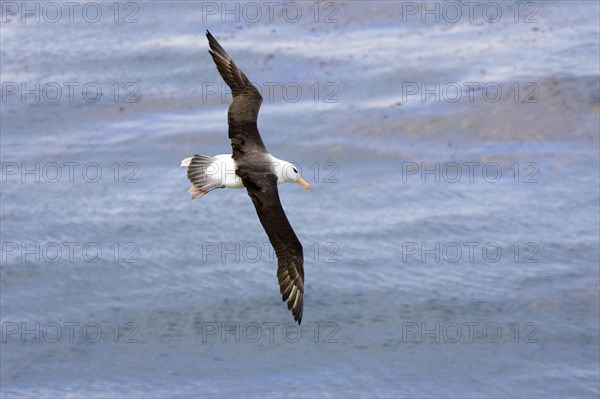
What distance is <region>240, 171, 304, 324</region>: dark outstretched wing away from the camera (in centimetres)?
2670

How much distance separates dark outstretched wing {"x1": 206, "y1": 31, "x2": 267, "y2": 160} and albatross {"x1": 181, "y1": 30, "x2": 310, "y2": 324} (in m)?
0.02

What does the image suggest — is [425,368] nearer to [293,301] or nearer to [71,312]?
[71,312]

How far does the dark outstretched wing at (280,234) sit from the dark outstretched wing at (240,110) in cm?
83

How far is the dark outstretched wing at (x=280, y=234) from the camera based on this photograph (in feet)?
87.6

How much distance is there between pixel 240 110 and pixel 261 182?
1.84 meters

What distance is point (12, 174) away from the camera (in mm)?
56062

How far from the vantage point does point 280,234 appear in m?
26.8

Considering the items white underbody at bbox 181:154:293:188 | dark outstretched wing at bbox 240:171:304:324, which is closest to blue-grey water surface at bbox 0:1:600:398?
dark outstretched wing at bbox 240:171:304:324

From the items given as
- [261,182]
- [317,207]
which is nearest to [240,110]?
[261,182]

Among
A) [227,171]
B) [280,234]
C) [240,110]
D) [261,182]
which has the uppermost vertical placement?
[240,110]

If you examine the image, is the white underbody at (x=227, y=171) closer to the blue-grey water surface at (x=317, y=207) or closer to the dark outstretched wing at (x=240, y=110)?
the dark outstretched wing at (x=240, y=110)

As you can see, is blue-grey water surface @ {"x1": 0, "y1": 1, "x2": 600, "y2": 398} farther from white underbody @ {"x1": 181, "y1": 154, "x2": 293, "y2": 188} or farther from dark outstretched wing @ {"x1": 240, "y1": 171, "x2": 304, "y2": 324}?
white underbody @ {"x1": 181, "y1": 154, "x2": 293, "y2": 188}

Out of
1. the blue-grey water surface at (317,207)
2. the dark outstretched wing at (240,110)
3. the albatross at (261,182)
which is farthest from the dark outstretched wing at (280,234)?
the blue-grey water surface at (317,207)

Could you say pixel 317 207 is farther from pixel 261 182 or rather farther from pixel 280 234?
pixel 280 234
